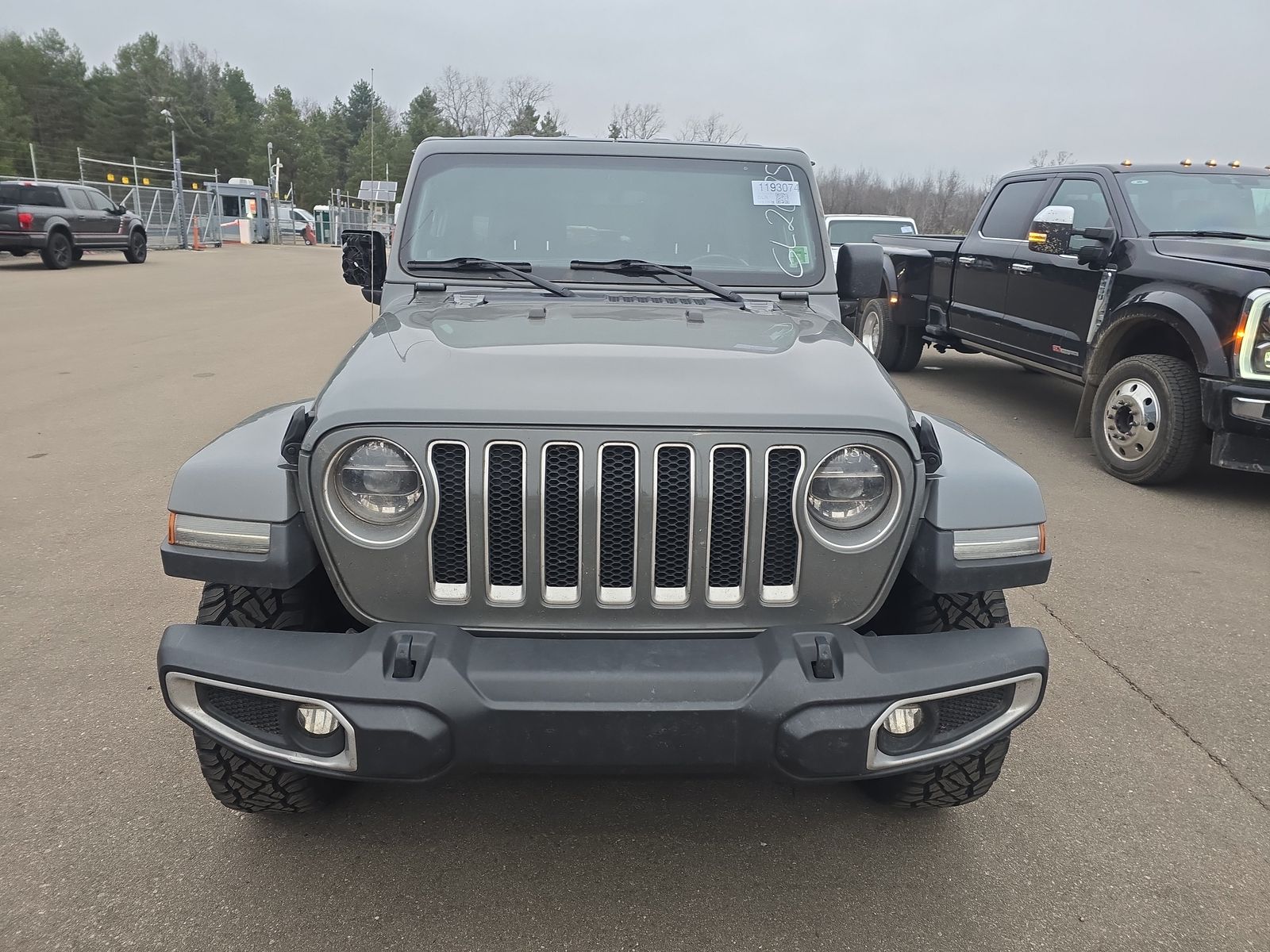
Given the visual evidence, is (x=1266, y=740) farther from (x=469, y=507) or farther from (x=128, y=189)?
(x=128, y=189)

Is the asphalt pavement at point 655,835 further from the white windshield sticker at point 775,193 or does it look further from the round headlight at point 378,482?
the white windshield sticker at point 775,193

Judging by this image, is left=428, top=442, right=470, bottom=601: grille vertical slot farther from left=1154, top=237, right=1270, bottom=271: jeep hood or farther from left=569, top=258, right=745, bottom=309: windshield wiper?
left=1154, top=237, right=1270, bottom=271: jeep hood

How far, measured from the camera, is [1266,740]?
10.5 feet

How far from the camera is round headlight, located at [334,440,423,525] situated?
6.88ft

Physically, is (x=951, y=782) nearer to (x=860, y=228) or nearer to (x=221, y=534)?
(x=221, y=534)

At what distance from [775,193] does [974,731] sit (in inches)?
87.7

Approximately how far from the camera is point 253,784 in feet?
8.02

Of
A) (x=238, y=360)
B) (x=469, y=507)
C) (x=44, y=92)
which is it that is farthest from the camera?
(x=44, y=92)

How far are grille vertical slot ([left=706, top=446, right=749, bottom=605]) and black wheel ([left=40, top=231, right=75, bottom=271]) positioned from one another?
2184 centimetres

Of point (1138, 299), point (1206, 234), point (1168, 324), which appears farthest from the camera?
point (1206, 234)

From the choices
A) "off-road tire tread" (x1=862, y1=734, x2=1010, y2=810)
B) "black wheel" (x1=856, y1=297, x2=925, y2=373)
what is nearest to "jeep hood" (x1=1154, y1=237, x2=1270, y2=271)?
"black wheel" (x1=856, y1=297, x2=925, y2=373)

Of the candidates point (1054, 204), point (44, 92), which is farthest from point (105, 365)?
point (44, 92)

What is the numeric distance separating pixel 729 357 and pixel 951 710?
98 centimetres

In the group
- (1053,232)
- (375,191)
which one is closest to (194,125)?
(375,191)
